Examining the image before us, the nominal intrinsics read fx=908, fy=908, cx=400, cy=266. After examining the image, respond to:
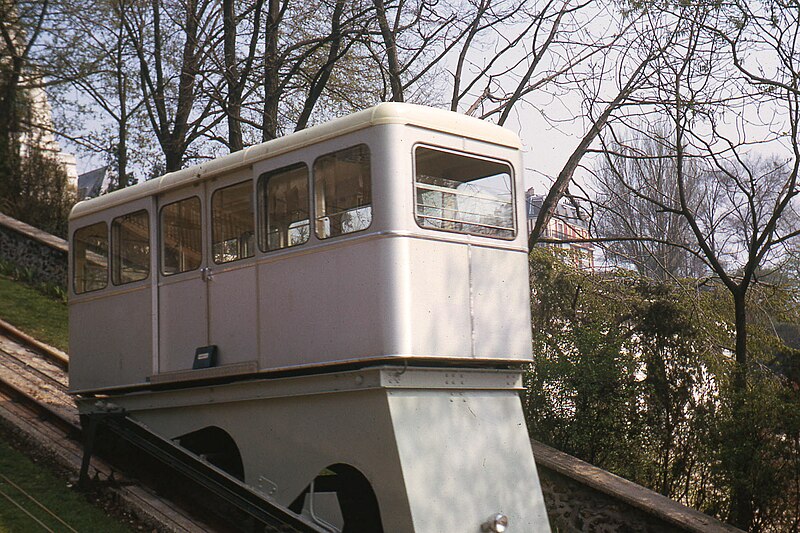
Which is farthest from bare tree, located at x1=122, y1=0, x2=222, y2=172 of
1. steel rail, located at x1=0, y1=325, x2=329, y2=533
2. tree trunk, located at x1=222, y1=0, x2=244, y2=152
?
steel rail, located at x1=0, y1=325, x2=329, y2=533

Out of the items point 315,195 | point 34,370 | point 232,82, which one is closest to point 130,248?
point 315,195

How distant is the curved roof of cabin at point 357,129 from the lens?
24.6ft

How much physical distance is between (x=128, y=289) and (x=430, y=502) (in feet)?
14.7

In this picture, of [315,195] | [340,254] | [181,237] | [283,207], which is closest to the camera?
[340,254]

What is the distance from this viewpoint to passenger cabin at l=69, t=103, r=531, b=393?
7.37m

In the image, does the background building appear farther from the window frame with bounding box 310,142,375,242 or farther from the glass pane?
the window frame with bounding box 310,142,375,242

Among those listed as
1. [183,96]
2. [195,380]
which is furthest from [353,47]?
[195,380]

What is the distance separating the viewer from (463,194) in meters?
8.01

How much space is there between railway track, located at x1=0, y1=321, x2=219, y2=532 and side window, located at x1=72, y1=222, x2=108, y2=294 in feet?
5.99

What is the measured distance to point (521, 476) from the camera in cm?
785

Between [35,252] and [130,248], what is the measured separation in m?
11.0

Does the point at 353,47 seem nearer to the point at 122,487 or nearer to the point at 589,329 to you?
the point at 589,329

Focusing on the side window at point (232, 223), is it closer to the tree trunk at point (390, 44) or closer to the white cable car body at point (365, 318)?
the white cable car body at point (365, 318)

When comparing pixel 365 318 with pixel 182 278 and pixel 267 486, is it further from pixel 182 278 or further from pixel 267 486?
pixel 182 278
